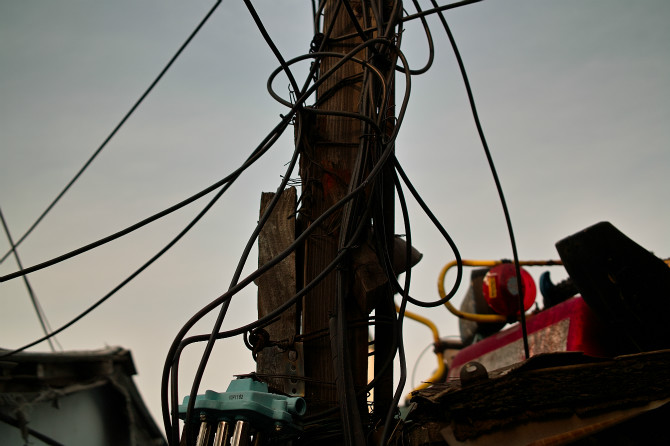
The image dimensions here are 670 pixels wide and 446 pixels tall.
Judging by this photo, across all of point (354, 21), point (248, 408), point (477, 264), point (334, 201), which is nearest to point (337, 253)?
point (334, 201)

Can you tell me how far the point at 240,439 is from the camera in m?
1.79

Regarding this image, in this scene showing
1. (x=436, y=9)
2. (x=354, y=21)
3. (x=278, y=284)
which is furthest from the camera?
(x=436, y=9)

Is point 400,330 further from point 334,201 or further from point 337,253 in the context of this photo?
point 334,201

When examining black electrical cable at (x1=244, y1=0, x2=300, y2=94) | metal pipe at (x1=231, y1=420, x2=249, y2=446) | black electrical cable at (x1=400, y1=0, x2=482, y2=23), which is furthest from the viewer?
black electrical cable at (x1=400, y1=0, x2=482, y2=23)

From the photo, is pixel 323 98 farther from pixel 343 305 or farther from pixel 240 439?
pixel 240 439

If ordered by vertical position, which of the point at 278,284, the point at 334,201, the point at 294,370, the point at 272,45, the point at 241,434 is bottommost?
the point at 241,434

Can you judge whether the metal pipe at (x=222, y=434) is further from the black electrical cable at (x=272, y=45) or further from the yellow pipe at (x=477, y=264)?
the yellow pipe at (x=477, y=264)

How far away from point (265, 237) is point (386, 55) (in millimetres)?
979

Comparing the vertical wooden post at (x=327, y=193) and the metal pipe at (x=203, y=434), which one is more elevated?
the vertical wooden post at (x=327, y=193)

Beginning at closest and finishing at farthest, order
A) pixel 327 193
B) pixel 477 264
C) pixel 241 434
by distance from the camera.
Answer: pixel 241 434, pixel 327 193, pixel 477 264

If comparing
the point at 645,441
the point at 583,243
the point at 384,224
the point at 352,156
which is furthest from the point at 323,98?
the point at 645,441

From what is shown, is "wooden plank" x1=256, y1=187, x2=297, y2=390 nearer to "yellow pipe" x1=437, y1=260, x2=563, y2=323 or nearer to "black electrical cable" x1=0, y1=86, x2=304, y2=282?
"black electrical cable" x1=0, y1=86, x2=304, y2=282

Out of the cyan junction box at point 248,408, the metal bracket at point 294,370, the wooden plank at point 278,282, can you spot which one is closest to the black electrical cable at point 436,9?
the wooden plank at point 278,282

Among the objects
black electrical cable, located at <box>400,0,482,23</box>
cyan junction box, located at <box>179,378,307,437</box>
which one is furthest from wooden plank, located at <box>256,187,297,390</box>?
black electrical cable, located at <box>400,0,482,23</box>
